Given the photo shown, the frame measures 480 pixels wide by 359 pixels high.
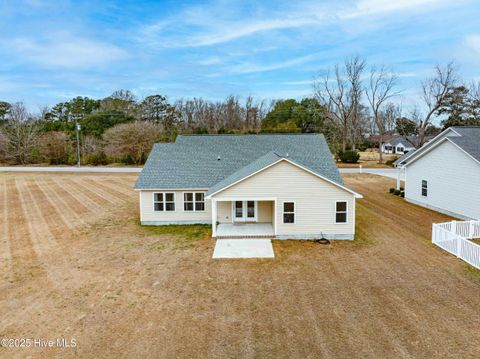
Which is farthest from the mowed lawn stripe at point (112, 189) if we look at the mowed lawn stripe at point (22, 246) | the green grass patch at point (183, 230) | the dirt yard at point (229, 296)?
the dirt yard at point (229, 296)

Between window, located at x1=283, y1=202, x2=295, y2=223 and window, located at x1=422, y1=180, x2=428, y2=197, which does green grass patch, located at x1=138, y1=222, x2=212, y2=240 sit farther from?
window, located at x1=422, y1=180, x2=428, y2=197

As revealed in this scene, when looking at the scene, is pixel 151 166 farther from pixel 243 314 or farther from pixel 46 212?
pixel 243 314

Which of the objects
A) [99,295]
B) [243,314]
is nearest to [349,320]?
[243,314]

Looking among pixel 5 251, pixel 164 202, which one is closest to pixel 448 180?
pixel 164 202

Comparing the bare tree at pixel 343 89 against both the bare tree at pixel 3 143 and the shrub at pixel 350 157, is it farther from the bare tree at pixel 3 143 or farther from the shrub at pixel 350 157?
the bare tree at pixel 3 143

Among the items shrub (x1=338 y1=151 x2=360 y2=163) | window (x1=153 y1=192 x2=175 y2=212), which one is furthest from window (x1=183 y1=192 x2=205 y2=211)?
shrub (x1=338 y1=151 x2=360 y2=163)

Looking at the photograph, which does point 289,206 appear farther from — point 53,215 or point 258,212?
point 53,215
